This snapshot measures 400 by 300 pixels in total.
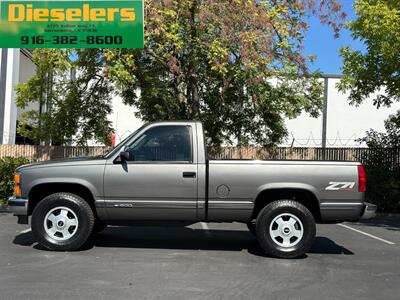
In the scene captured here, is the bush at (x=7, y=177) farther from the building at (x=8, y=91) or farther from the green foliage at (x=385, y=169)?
the green foliage at (x=385, y=169)

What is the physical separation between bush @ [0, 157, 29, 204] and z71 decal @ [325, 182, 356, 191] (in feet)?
32.6

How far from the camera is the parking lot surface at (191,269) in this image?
223 inches

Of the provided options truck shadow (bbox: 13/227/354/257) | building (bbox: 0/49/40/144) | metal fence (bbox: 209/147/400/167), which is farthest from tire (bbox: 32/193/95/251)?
building (bbox: 0/49/40/144)

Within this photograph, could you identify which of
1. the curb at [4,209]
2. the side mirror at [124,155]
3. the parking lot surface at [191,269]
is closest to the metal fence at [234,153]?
the curb at [4,209]

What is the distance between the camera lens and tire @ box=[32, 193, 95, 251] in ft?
24.8

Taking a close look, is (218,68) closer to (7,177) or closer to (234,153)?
(234,153)

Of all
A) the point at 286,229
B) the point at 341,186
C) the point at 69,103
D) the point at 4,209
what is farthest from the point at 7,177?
the point at 341,186

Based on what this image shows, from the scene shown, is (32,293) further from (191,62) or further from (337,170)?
(191,62)

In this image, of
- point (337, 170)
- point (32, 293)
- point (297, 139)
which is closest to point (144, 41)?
point (337, 170)

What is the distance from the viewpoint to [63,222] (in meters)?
7.61

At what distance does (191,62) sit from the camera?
1359 cm

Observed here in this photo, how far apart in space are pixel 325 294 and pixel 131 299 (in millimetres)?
2183

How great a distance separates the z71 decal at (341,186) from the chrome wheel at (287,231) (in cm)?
69

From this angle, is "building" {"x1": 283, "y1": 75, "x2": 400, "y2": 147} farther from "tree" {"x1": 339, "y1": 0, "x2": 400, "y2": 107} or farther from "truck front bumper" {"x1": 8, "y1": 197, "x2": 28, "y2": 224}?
"truck front bumper" {"x1": 8, "y1": 197, "x2": 28, "y2": 224}
